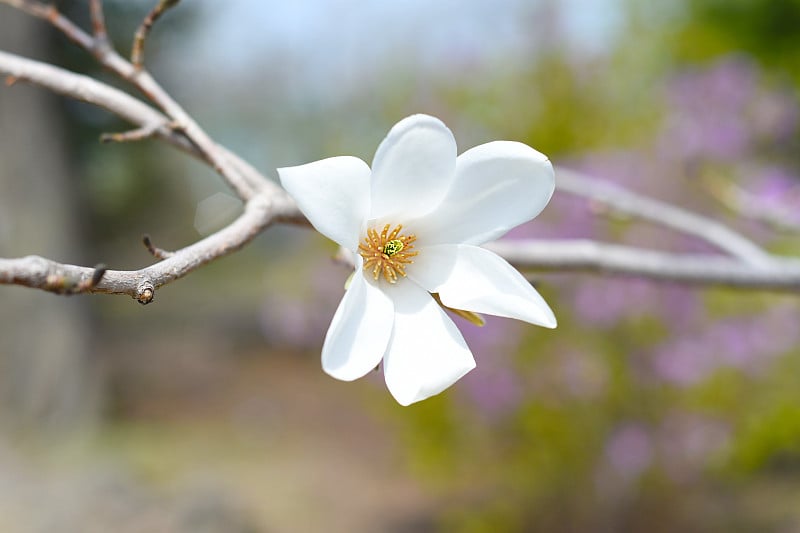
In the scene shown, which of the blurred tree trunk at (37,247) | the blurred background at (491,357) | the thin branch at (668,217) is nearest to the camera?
the thin branch at (668,217)

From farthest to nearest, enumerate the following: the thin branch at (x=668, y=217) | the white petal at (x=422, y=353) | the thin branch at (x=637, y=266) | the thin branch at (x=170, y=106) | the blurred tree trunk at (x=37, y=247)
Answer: the blurred tree trunk at (x=37, y=247), the thin branch at (x=668, y=217), the thin branch at (x=637, y=266), the thin branch at (x=170, y=106), the white petal at (x=422, y=353)

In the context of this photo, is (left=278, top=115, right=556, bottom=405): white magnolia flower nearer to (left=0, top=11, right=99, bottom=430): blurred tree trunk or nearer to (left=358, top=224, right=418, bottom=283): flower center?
(left=358, top=224, right=418, bottom=283): flower center

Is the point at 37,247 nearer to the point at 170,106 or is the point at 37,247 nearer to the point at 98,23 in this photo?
the point at 98,23

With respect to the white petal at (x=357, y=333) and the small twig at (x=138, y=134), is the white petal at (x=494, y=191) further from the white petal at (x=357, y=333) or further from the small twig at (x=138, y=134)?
the small twig at (x=138, y=134)

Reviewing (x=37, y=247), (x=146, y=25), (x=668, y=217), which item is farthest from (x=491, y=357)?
(x=37, y=247)

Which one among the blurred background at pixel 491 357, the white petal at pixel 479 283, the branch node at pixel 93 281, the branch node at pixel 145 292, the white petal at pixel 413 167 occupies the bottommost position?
the branch node at pixel 93 281

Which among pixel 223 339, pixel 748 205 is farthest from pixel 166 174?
pixel 748 205

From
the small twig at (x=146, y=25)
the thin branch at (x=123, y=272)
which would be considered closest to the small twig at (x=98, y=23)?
the small twig at (x=146, y=25)

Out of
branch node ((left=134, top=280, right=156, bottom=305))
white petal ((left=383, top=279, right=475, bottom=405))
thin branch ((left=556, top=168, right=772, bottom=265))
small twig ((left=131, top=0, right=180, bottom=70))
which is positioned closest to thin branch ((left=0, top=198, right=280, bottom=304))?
branch node ((left=134, top=280, right=156, bottom=305))
